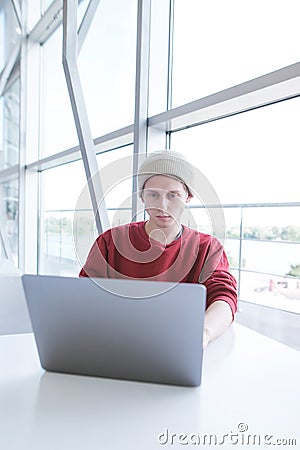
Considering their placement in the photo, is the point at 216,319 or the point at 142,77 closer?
the point at 216,319

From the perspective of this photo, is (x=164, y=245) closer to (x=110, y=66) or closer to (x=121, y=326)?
(x=121, y=326)

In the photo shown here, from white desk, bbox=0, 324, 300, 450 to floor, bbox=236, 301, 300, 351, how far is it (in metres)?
1.03

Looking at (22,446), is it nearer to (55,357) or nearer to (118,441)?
(118,441)

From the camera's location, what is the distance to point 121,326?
0.82 meters

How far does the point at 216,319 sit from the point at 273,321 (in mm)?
1101

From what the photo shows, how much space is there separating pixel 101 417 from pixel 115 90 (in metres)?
2.55

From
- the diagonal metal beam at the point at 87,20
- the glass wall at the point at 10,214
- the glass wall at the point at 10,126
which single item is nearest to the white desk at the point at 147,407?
the diagonal metal beam at the point at 87,20

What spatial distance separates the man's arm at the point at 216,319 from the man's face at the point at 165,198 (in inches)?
13.0

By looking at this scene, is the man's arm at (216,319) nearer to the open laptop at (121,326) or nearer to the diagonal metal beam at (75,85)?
the open laptop at (121,326)

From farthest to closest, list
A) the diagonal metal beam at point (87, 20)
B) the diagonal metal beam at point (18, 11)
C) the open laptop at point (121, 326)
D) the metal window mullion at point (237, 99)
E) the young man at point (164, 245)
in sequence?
the diagonal metal beam at point (18, 11)
the diagonal metal beam at point (87, 20)
the metal window mullion at point (237, 99)
the young man at point (164, 245)
the open laptop at point (121, 326)

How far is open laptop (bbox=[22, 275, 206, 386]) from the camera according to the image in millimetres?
790

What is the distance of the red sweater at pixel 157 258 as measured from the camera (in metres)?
1.37

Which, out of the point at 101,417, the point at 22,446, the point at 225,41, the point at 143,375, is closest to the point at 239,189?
the point at 225,41

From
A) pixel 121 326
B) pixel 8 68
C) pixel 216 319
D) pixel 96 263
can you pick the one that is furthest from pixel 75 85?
pixel 8 68
